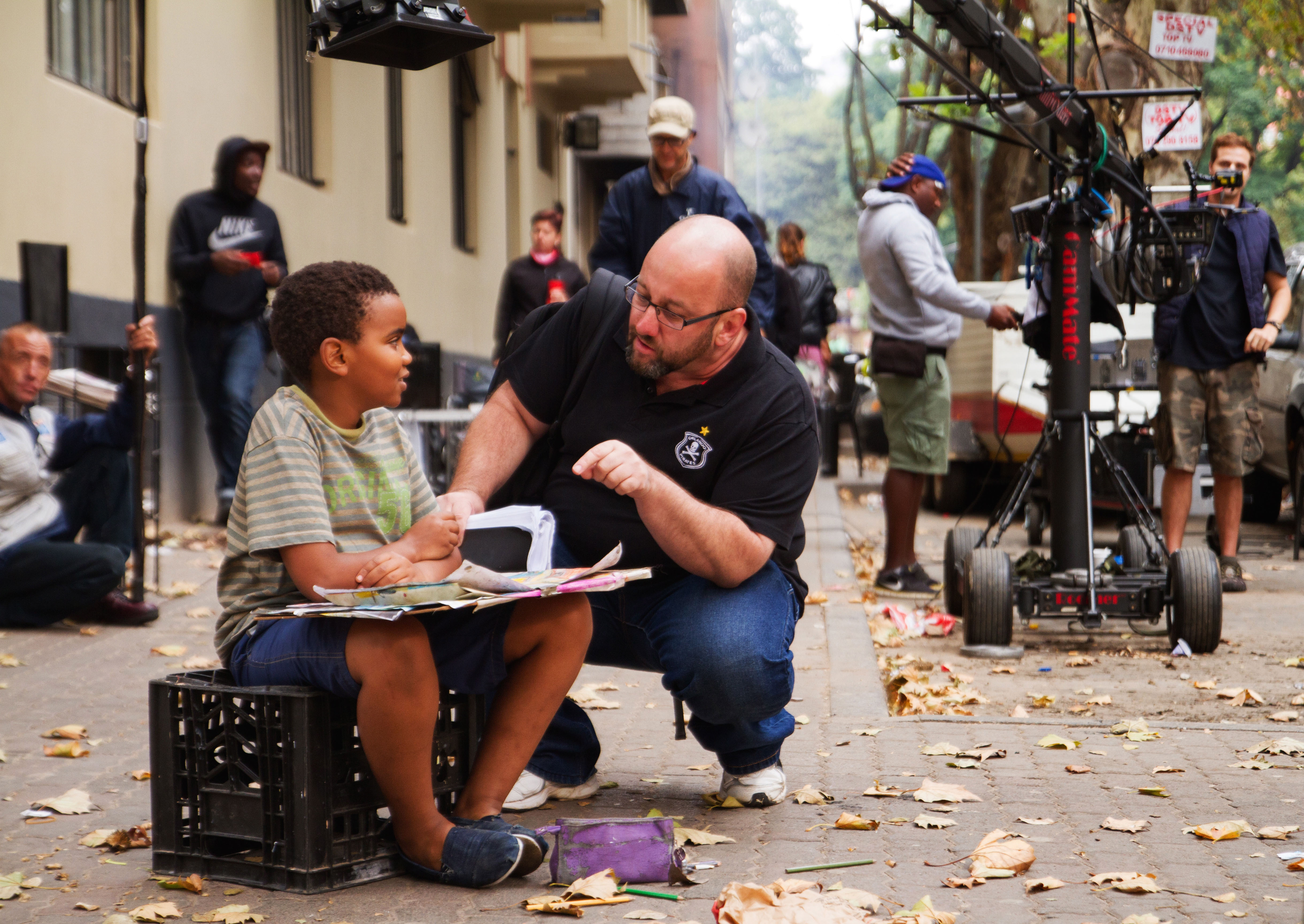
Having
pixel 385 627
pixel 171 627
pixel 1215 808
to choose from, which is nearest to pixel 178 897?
pixel 385 627

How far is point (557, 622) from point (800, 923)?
897mm

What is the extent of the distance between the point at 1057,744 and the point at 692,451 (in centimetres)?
175

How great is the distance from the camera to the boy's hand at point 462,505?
11.8 feet

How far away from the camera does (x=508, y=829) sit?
10.9 feet

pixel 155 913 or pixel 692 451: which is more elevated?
pixel 692 451

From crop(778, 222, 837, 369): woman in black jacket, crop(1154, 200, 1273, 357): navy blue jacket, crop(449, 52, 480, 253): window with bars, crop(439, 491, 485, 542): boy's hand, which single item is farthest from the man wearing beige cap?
crop(449, 52, 480, 253): window with bars

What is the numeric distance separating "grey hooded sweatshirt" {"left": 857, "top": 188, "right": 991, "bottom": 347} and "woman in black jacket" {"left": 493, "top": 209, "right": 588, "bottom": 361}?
338 centimetres

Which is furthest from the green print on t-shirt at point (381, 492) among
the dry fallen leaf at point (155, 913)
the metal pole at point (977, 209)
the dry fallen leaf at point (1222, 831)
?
the metal pole at point (977, 209)

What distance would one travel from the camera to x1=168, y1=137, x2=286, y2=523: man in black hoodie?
9.55 m

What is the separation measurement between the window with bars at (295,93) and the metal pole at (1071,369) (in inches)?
293

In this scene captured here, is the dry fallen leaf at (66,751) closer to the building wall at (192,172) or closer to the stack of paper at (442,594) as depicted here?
the stack of paper at (442,594)

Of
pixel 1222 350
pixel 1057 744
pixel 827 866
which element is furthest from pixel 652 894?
pixel 1222 350

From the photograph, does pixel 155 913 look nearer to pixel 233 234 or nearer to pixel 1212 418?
pixel 1212 418

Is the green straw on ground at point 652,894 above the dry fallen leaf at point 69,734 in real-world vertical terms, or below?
above
